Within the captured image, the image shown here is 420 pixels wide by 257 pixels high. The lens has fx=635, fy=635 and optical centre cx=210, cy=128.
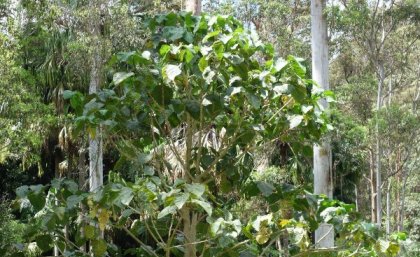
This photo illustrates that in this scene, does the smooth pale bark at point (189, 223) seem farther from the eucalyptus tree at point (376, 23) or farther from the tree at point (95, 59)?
the eucalyptus tree at point (376, 23)

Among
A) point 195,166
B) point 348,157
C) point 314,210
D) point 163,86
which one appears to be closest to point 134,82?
point 163,86

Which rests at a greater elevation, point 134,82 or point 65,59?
point 65,59

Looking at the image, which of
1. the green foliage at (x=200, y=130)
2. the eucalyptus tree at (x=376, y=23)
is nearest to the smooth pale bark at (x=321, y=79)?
the eucalyptus tree at (x=376, y=23)

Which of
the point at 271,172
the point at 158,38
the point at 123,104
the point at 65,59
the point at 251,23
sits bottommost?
the point at 271,172

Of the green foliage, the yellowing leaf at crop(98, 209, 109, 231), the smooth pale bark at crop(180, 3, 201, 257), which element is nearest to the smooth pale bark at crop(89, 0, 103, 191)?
the green foliage

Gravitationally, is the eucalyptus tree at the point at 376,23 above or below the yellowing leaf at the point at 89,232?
above

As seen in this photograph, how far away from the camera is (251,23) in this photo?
1606 cm

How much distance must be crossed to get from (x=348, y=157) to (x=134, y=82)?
38.5 ft

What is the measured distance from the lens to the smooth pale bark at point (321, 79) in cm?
892

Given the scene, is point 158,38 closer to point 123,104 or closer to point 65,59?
point 123,104

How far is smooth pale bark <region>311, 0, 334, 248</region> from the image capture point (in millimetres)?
8922

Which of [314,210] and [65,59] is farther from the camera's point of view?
[65,59]

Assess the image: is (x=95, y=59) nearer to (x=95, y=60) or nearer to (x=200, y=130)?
(x=95, y=60)

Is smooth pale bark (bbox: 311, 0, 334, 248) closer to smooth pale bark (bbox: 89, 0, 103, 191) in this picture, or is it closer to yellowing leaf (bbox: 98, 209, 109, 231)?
smooth pale bark (bbox: 89, 0, 103, 191)
